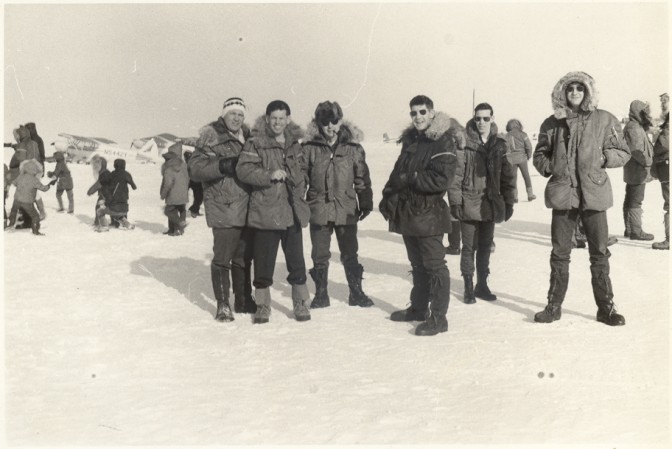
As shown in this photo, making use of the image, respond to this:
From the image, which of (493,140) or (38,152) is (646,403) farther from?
(38,152)

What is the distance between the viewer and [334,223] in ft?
21.9

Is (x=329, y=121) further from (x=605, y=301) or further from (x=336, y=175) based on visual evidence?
(x=605, y=301)

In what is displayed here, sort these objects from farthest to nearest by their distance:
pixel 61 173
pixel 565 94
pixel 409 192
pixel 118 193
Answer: pixel 61 173 < pixel 118 193 < pixel 409 192 < pixel 565 94

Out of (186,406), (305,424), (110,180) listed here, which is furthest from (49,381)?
(110,180)

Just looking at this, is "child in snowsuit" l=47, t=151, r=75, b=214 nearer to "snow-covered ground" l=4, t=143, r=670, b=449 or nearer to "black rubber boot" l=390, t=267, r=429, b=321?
"snow-covered ground" l=4, t=143, r=670, b=449

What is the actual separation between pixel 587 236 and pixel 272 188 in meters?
2.72

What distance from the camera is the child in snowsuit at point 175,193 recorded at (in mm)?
12734

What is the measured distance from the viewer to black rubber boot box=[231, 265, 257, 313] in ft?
22.0

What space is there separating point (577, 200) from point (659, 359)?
1445 mm

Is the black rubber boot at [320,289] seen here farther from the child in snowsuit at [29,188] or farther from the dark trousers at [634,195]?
the child in snowsuit at [29,188]

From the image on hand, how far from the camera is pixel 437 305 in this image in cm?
585

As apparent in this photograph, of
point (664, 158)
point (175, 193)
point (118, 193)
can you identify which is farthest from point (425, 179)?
point (118, 193)

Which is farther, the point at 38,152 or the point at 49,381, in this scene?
the point at 38,152

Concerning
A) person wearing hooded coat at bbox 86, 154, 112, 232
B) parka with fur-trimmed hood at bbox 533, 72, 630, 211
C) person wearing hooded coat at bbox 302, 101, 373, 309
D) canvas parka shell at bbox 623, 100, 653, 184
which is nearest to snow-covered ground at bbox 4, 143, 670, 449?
person wearing hooded coat at bbox 302, 101, 373, 309
